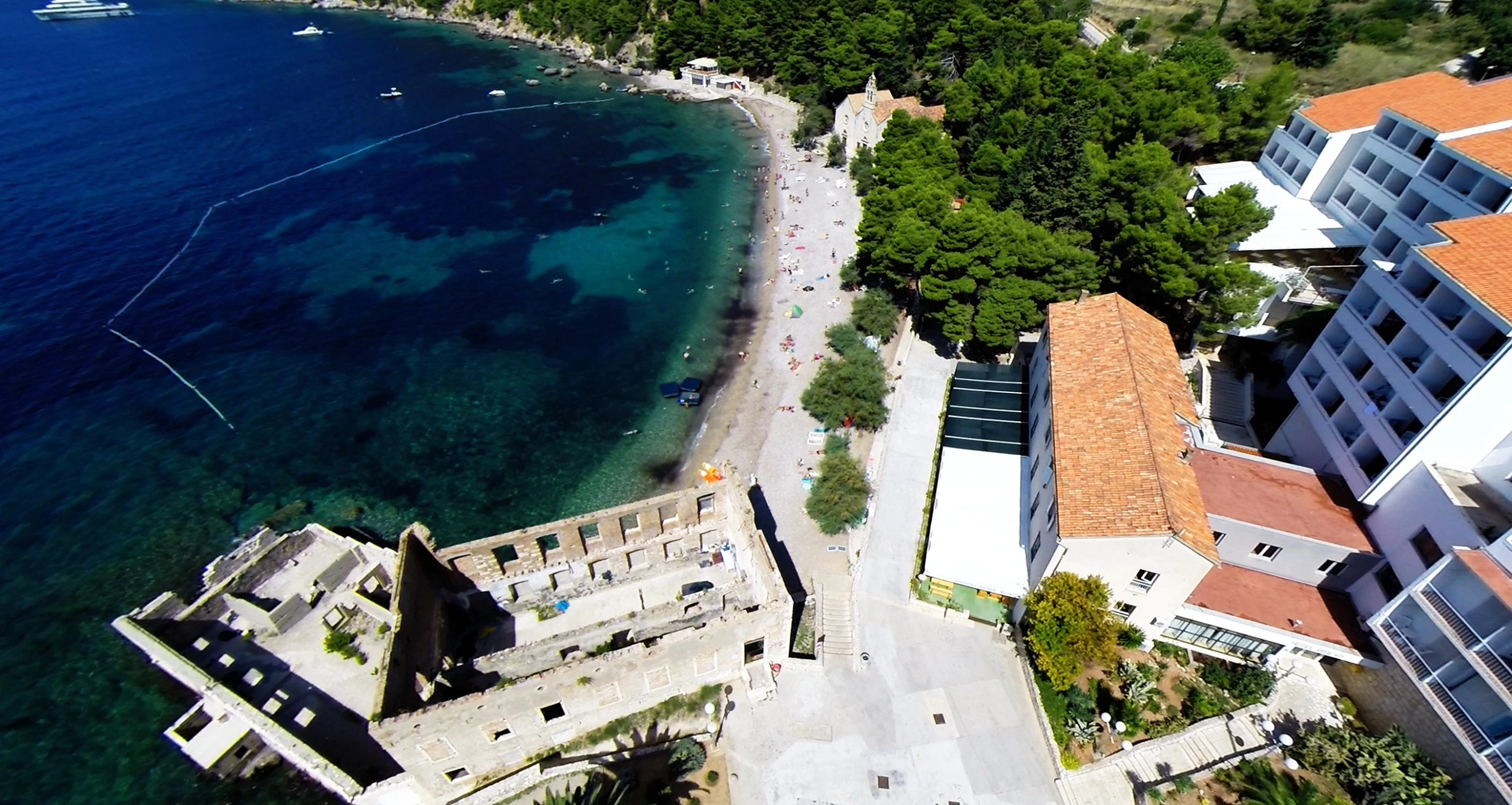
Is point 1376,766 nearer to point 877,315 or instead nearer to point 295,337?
point 877,315

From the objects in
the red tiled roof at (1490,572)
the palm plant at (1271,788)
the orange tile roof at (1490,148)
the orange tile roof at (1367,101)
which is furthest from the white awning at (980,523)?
the orange tile roof at (1367,101)

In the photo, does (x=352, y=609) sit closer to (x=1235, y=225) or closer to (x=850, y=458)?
(x=850, y=458)

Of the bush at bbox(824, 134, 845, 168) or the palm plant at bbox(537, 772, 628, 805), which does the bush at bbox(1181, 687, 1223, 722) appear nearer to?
the palm plant at bbox(537, 772, 628, 805)

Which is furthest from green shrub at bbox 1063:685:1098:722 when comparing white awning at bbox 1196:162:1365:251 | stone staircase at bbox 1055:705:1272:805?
white awning at bbox 1196:162:1365:251

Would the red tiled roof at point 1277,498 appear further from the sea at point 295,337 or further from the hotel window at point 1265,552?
the sea at point 295,337

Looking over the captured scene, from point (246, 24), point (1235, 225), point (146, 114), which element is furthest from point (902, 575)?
point (246, 24)
